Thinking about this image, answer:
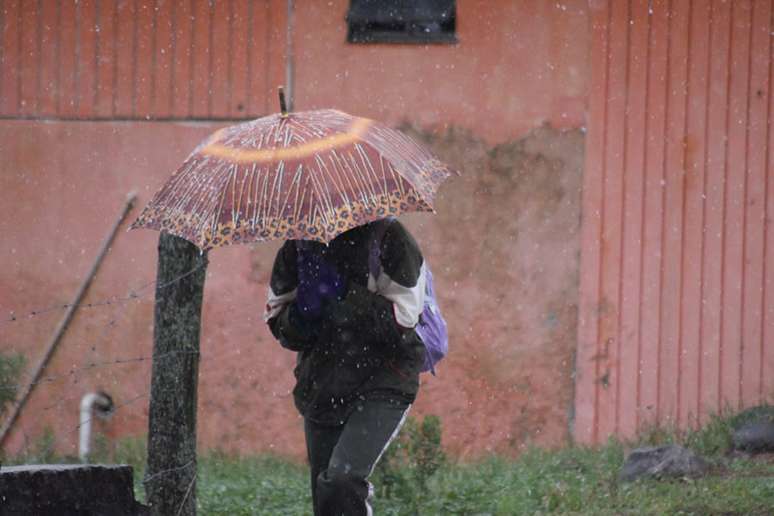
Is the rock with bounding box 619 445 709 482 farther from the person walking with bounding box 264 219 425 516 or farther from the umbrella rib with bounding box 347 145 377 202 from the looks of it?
the umbrella rib with bounding box 347 145 377 202

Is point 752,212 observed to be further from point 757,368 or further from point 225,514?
point 225,514

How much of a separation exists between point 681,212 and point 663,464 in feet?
8.49

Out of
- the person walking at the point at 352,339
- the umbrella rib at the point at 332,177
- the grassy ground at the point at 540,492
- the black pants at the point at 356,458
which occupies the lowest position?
the grassy ground at the point at 540,492

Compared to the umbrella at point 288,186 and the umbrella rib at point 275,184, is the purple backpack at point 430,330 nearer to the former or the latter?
the umbrella at point 288,186

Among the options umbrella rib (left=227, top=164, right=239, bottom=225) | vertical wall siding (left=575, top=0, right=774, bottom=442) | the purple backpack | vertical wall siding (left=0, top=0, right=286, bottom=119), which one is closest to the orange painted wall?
vertical wall siding (left=0, top=0, right=286, bottom=119)

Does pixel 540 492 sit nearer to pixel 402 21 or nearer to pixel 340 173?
pixel 340 173

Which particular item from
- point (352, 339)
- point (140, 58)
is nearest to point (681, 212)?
point (140, 58)

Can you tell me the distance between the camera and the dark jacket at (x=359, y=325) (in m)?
4.86

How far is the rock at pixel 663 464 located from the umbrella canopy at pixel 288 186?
137 inches

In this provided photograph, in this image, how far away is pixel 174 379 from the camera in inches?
241

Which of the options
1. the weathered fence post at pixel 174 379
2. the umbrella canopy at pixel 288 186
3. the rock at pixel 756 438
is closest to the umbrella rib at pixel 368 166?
the umbrella canopy at pixel 288 186

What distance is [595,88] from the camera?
983 centimetres

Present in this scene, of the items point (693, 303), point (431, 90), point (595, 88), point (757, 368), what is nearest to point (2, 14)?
point (431, 90)

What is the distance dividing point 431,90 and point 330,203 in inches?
213
